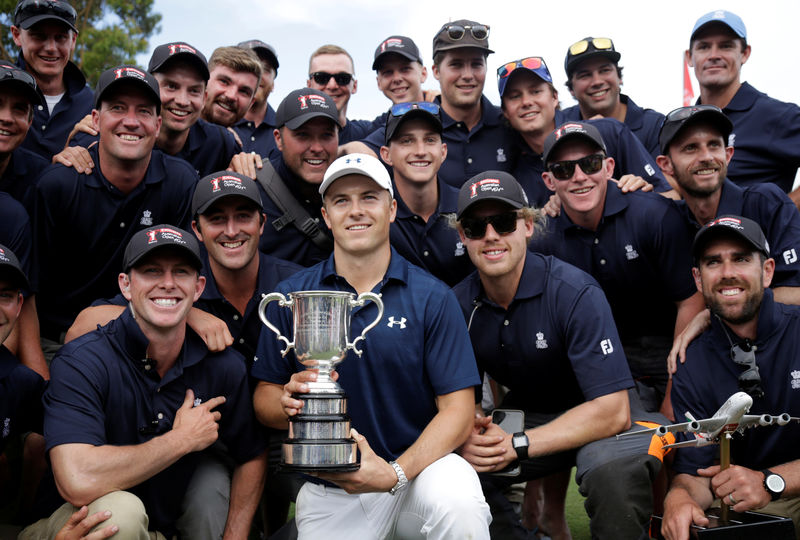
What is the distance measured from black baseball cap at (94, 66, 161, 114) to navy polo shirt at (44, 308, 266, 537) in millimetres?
2152

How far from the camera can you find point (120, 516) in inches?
178

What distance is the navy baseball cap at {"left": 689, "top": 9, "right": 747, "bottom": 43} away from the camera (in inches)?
299

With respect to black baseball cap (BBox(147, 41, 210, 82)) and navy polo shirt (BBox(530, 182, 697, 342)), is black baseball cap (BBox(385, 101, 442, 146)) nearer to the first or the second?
navy polo shirt (BBox(530, 182, 697, 342))

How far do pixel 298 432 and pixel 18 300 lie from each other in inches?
88.2

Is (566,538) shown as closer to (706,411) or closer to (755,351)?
(706,411)

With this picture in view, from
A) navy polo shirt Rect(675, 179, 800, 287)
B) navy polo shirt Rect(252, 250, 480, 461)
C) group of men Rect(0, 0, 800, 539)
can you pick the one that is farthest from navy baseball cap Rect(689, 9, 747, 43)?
navy polo shirt Rect(252, 250, 480, 461)

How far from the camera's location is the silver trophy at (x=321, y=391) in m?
4.39

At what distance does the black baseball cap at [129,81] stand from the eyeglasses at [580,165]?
3241mm

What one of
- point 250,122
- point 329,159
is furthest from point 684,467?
point 250,122

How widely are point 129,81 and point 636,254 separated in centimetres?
423

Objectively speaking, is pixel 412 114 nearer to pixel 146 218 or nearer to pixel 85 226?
pixel 146 218

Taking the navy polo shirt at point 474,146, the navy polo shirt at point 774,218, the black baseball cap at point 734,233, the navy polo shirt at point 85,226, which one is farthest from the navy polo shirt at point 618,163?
the navy polo shirt at point 85,226

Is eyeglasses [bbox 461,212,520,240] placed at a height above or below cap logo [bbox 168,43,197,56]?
below

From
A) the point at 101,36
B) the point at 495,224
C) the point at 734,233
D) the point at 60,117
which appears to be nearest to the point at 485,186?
the point at 495,224
